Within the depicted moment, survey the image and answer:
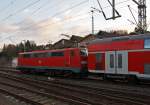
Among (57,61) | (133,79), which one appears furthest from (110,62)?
(57,61)

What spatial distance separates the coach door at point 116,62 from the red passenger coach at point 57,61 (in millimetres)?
4476

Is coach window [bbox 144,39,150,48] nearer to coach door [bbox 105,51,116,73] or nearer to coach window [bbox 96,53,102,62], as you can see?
coach door [bbox 105,51,116,73]

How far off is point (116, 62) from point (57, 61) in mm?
9162

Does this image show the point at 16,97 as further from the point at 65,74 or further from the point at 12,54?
the point at 12,54

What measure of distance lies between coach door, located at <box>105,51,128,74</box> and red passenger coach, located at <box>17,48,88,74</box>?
4476 millimetres

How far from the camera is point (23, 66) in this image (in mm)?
37188

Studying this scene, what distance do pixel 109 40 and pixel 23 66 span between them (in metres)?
17.7

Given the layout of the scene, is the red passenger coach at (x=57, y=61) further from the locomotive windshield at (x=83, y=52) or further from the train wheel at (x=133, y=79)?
the train wheel at (x=133, y=79)

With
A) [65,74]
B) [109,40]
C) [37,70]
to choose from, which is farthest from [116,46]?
[37,70]

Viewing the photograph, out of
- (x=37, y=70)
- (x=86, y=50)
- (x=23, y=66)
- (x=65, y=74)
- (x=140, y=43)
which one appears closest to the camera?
(x=140, y=43)

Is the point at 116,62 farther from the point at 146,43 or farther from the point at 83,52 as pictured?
the point at 83,52

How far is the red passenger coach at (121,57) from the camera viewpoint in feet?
64.4

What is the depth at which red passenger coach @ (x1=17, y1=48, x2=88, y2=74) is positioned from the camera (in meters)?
26.6

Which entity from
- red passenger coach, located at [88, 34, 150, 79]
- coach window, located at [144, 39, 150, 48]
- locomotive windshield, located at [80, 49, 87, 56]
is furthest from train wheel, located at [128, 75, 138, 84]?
locomotive windshield, located at [80, 49, 87, 56]
